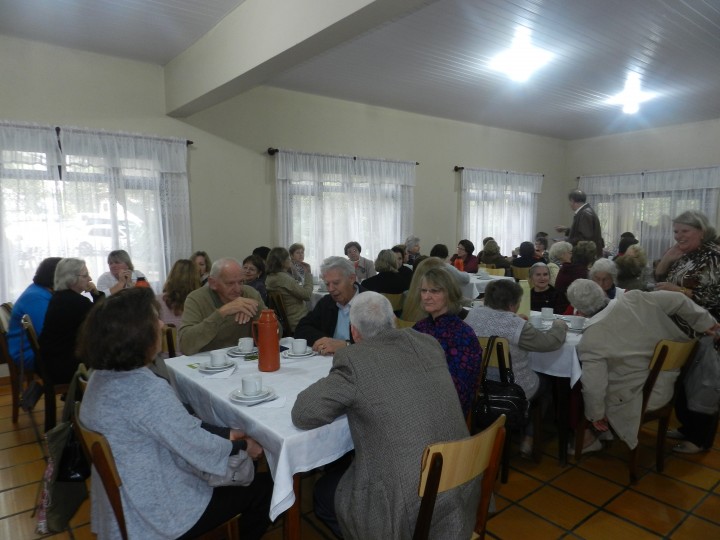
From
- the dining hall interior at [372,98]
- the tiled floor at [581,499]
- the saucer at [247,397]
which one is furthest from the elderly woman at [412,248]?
the saucer at [247,397]

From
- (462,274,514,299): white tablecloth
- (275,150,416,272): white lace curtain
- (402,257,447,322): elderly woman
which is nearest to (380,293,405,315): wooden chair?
(402,257,447,322): elderly woman

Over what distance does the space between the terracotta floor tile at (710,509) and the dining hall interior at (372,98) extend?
0.01 metres

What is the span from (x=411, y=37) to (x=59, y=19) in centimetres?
259

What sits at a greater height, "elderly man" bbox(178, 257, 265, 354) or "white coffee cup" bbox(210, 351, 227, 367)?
"elderly man" bbox(178, 257, 265, 354)

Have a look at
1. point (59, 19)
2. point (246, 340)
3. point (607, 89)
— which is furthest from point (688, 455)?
point (59, 19)

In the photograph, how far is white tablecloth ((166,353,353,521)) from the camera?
1.33 metres

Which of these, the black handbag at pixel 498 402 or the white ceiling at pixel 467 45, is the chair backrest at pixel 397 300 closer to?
the black handbag at pixel 498 402

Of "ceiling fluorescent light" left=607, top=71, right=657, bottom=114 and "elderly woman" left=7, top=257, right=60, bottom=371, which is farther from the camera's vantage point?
"ceiling fluorescent light" left=607, top=71, right=657, bottom=114

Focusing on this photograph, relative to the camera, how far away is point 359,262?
5.45 metres

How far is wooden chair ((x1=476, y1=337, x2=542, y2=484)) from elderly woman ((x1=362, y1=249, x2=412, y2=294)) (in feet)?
5.63

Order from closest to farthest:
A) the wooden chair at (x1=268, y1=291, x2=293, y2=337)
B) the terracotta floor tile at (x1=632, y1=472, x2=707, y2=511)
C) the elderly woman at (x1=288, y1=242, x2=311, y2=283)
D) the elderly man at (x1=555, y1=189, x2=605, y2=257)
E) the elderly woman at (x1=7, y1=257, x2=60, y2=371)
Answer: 1. the terracotta floor tile at (x1=632, y1=472, x2=707, y2=511)
2. the elderly woman at (x1=7, y1=257, x2=60, y2=371)
3. the wooden chair at (x1=268, y1=291, x2=293, y2=337)
4. the elderly woman at (x1=288, y1=242, x2=311, y2=283)
5. the elderly man at (x1=555, y1=189, x2=605, y2=257)

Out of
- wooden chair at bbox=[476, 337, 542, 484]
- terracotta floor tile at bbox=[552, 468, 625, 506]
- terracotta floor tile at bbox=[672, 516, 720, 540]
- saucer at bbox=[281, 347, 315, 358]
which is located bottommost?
terracotta floor tile at bbox=[672, 516, 720, 540]

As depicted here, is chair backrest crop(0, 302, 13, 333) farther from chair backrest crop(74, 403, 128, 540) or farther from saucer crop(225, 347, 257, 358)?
chair backrest crop(74, 403, 128, 540)

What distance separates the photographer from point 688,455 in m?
2.57
